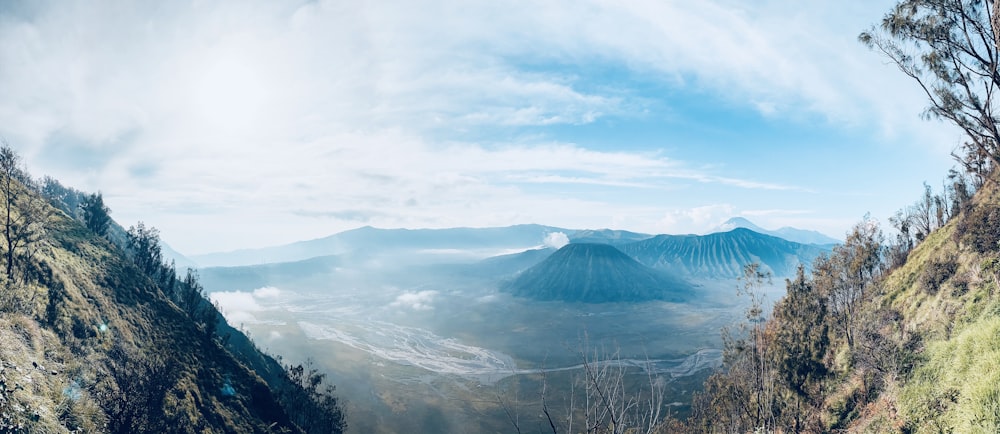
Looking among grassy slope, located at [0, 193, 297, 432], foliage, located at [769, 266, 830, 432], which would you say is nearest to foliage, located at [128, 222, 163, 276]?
grassy slope, located at [0, 193, 297, 432]

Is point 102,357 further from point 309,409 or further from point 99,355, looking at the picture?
Answer: point 309,409

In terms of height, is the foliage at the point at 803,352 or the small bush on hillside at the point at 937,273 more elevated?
the small bush on hillside at the point at 937,273

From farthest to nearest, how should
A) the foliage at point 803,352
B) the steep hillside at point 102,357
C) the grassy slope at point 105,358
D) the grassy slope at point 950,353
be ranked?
the foliage at point 803,352 < the steep hillside at point 102,357 < the grassy slope at point 105,358 < the grassy slope at point 950,353

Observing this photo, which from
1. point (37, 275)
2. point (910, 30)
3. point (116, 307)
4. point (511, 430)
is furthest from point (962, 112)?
point (511, 430)

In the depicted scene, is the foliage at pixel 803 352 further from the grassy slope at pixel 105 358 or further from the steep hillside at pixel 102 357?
the grassy slope at pixel 105 358

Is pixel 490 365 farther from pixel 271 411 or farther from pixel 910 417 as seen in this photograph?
pixel 910 417

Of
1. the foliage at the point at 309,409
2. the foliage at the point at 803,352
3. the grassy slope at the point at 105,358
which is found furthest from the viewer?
the foliage at the point at 309,409

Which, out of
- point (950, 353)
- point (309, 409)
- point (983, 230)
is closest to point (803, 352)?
point (950, 353)

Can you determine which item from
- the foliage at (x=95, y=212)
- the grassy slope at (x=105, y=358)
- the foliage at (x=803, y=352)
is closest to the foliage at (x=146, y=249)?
the foliage at (x=95, y=212)

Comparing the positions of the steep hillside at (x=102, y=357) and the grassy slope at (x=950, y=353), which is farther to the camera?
the steep hillside at (x=102, y=357)
